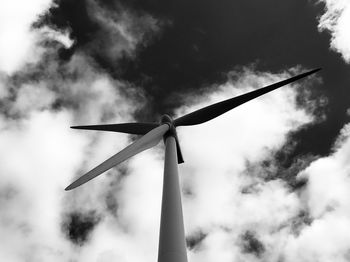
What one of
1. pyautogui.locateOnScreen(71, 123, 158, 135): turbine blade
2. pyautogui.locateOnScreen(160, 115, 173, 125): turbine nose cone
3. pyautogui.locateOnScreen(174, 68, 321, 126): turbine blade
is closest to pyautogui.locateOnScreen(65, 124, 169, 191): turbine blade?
pyautogui.locateOnScreen(160, 115, 173, 125): turbine nose cone

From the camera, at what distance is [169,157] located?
18.7 meters

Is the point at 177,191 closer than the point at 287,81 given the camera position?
Yes

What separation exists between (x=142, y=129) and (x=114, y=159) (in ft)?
24.2

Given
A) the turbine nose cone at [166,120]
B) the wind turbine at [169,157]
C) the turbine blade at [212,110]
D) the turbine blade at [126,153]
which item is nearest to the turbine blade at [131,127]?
the wind turbine at [169,157]

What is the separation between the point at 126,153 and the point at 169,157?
2.90m

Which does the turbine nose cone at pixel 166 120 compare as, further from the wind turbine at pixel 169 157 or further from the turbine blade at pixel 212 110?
the turbine blade at pixel 212 110

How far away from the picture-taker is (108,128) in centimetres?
2759

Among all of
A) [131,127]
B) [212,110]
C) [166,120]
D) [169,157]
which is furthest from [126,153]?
[212,110]

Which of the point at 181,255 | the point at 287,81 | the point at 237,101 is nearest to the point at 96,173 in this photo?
the point at 181,255

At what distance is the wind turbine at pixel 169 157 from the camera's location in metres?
12.9

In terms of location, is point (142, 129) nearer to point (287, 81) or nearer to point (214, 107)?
point (214, 107)

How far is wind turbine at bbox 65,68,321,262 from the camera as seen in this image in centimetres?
1291

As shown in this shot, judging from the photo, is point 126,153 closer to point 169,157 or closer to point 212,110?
point 169,157

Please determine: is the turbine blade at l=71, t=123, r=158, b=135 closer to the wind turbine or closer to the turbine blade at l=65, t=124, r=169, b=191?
the wind turbine
